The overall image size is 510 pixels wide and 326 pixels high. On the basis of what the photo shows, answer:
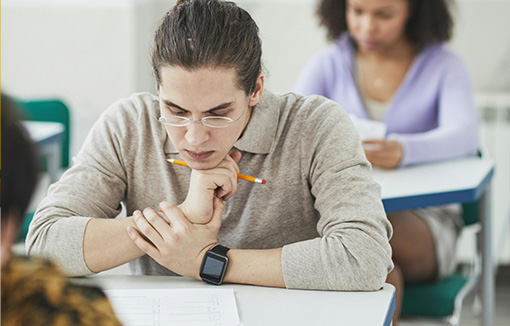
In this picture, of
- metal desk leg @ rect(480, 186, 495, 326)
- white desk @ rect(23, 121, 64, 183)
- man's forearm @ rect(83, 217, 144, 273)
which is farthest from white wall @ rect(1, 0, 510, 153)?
man's forearm @ rect(83, 217, 144, 273)

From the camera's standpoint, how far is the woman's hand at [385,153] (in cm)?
207

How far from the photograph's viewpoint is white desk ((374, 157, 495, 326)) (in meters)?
1.77

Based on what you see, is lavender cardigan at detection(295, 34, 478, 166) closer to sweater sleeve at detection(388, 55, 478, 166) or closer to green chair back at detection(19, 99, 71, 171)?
sweater sleeve at detection(388, 55, 478, 166)

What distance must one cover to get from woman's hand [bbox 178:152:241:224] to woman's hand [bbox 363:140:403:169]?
854 mm

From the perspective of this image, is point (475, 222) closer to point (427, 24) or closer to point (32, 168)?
point (427, 24)

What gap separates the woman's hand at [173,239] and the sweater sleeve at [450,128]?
3.46 ft

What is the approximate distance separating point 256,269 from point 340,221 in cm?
19

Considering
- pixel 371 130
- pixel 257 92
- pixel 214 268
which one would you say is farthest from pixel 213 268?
pixel 371 130

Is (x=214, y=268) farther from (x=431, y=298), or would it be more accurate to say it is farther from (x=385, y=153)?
(x=385, y=153)

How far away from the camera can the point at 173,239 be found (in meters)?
1.21

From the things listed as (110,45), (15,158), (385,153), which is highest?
(15,158)

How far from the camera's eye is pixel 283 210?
1402mm

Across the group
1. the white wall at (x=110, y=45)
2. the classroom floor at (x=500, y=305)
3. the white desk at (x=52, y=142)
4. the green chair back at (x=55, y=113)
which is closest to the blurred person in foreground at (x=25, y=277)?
the white desk at (x=52, y=142)

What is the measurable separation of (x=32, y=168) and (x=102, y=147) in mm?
912
